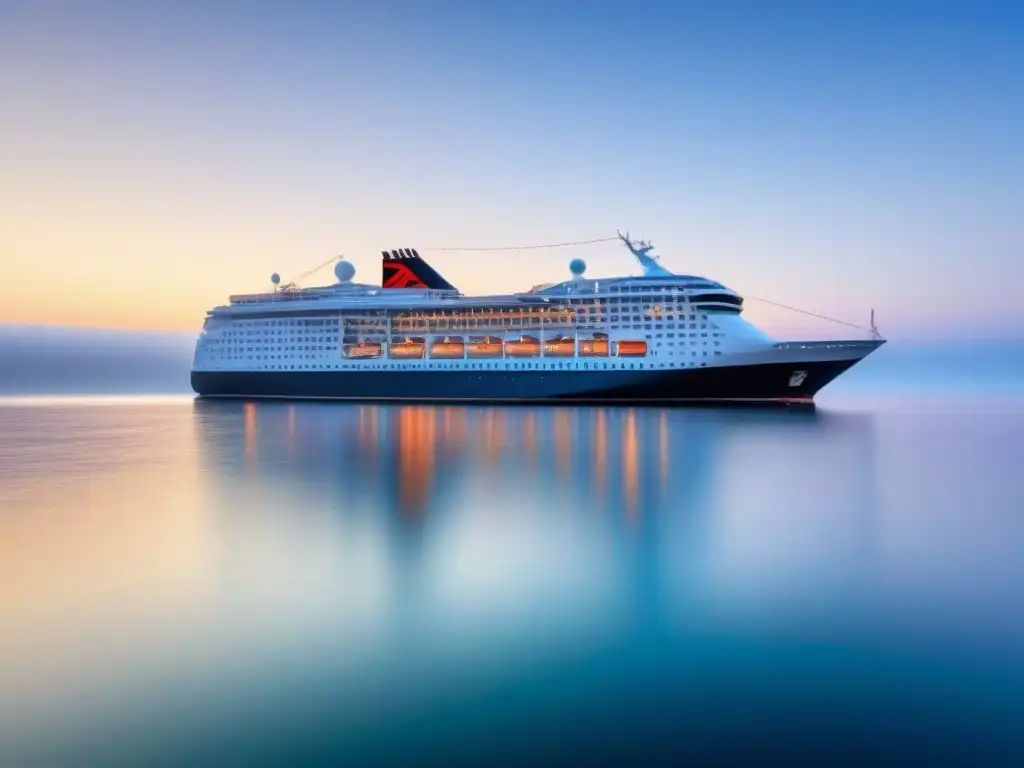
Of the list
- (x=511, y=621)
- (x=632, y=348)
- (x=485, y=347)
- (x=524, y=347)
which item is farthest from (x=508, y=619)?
(x=485, y=347)

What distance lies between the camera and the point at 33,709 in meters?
4.68

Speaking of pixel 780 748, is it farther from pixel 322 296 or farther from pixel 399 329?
pixel 322 296

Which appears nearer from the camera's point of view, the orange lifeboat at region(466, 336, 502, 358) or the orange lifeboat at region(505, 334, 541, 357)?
the orange lifeboat at region(505, 334, 541, 357)

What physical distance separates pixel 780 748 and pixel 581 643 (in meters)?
1.99

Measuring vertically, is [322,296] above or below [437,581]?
above

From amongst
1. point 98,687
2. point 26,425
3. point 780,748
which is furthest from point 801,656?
point 26,425

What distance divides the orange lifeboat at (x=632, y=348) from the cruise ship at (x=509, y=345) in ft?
0.20

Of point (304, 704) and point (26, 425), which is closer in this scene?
point (304, 704)

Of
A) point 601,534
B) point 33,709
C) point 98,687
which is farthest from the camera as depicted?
point 601,534

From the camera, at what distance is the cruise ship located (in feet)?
133

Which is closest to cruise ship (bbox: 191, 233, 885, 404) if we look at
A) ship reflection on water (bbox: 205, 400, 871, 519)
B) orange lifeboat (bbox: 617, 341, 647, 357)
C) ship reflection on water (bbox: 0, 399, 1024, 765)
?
orange lifeboat (bbox: 617, 341, 647, 357)

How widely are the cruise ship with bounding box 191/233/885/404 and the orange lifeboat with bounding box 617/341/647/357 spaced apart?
0.06 meters

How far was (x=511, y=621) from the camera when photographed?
6.45 metres

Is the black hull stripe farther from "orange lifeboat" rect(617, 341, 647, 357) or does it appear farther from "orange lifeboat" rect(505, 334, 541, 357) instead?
"orange lifeboat" rect(505, 334, 541, 357)
